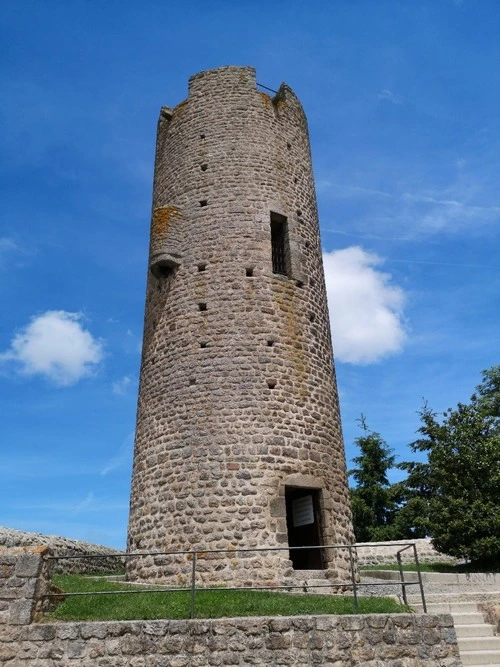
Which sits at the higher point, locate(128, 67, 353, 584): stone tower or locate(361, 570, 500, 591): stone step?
locate(128, 67, 353, 584): stone tower

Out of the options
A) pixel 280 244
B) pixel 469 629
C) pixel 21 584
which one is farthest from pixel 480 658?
pixel 280 244

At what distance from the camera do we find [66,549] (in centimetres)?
1429

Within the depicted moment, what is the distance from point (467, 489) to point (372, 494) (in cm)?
1234

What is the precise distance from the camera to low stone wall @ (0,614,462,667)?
6754 millimetres

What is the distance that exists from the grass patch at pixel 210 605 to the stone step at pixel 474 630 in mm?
973

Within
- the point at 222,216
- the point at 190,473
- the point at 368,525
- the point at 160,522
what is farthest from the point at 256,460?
the point at 368,525

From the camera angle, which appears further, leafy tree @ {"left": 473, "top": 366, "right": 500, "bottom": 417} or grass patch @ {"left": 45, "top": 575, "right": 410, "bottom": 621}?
leafy tree @ {"left": 473, "top": 366, "right": 500, "bottom": 417}

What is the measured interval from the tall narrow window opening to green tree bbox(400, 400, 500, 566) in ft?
25.1

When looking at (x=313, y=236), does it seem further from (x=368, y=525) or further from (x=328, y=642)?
(x=368, y=525)

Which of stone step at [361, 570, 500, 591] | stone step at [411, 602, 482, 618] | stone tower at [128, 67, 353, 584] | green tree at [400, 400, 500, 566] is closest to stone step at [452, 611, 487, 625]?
stone step at [411, 602, 482, 618]

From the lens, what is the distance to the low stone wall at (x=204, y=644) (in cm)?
675

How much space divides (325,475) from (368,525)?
54.8 ft

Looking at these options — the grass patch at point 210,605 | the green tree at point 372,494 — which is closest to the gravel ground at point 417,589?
the grass patch at point 210,605

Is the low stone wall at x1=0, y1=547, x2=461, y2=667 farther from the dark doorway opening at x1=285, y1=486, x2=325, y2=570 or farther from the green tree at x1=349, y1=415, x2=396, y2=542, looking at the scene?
the green tree at x1=349, y1=415, x2=396, y2=542
